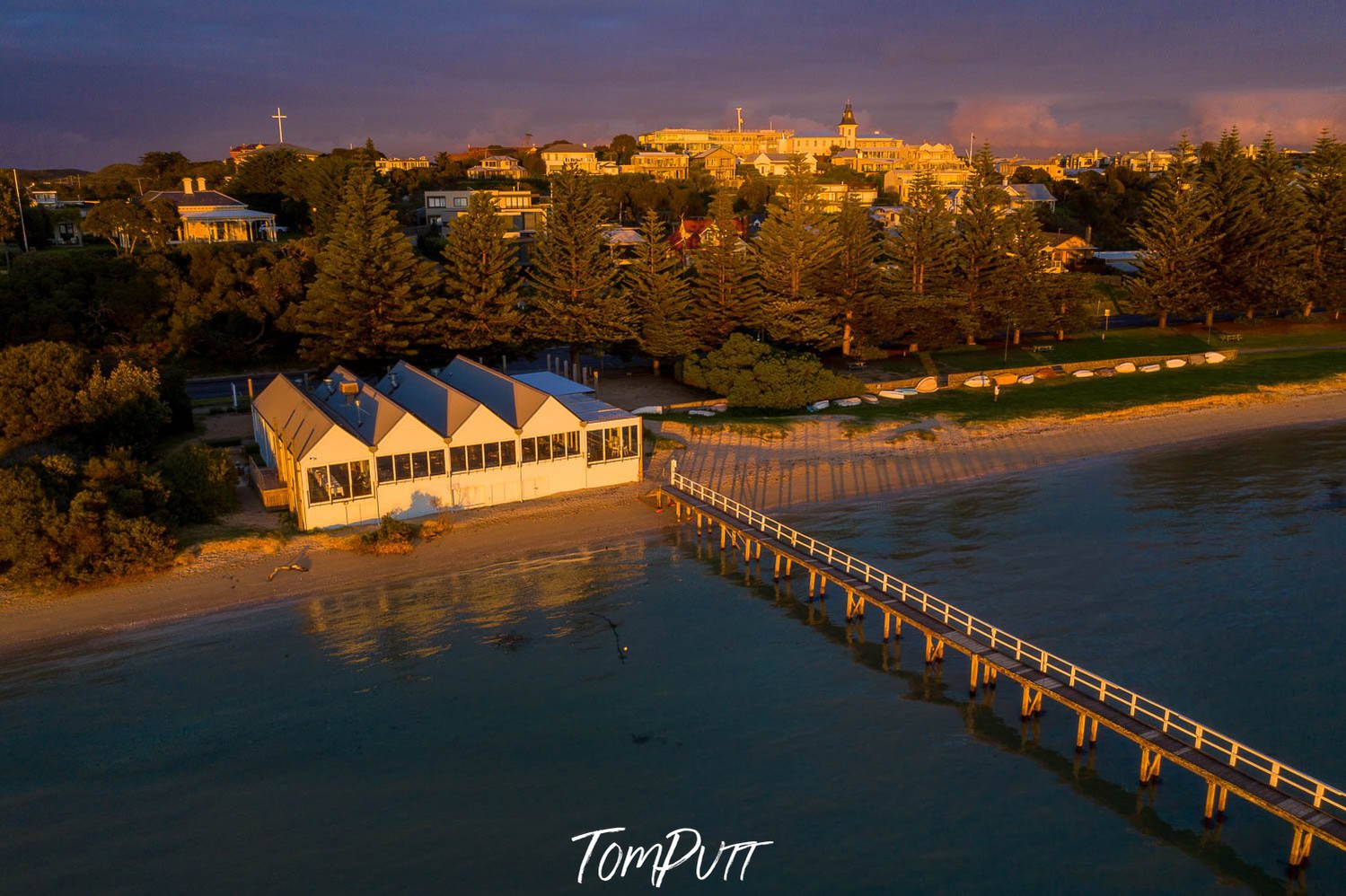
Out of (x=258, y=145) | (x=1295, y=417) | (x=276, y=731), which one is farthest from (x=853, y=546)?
(x=258, y=145)

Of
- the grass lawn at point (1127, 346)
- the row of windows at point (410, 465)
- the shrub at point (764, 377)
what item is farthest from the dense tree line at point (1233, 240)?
the row of windows at point (410, 465)

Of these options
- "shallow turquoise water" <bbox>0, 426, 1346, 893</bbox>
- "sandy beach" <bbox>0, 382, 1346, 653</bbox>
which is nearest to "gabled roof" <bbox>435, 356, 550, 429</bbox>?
"sandy beach" <bbox>0, 382, 1346, 653</bbox>

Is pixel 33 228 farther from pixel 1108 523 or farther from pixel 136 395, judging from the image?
pixel 1108 523

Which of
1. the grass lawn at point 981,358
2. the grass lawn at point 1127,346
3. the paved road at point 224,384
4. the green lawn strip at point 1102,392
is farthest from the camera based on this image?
the grass lawn at point 1127,346

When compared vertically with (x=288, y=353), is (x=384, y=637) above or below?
below

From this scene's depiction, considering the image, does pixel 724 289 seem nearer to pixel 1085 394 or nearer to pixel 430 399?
pixel 1085 394

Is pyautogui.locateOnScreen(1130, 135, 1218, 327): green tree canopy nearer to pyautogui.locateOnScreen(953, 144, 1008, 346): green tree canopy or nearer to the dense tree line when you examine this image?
the dense tree line

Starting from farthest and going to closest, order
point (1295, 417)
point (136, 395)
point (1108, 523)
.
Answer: point (1295, 417)
point (136, 395)
point (1108, 523)

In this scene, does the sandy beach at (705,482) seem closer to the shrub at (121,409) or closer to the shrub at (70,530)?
the shrub at (70,530)
